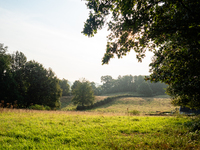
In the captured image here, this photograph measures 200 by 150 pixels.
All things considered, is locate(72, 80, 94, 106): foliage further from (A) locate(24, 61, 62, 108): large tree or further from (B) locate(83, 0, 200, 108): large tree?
(B) locate(83, 0, 200, 108): large tree

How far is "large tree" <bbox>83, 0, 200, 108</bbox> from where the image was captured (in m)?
5.32

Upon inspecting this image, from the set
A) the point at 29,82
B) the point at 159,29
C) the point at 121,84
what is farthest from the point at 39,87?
the point at 121,84

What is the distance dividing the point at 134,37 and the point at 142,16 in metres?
1.20

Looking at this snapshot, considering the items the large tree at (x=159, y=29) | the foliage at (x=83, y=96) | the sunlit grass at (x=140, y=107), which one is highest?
the large tree at (x=159, y=29)

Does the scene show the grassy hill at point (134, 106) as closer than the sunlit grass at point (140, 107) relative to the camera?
No

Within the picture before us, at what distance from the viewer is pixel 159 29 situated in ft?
19.0

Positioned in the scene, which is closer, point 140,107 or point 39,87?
point 39,87

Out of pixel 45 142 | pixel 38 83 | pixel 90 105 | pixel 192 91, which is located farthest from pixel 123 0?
pixel 90 105

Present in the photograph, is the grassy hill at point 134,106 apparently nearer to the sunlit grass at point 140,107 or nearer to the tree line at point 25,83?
the sunlit grass at point 140,107

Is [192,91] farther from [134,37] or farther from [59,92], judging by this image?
[59,92]

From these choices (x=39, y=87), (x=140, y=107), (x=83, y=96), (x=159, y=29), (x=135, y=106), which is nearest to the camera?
(x=159, y=29)

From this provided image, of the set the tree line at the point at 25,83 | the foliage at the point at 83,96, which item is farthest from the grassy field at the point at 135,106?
the tree line at the point at 25,83

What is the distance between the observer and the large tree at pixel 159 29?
532 centimetres

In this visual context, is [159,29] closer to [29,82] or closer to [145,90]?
[29,82]
